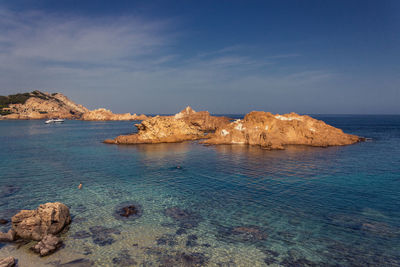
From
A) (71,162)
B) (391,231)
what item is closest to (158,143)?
(71,162)

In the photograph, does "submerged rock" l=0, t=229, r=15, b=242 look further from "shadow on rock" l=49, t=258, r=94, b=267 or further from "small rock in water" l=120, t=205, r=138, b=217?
"small rock in water" l=120, t=205, r=138, b=217

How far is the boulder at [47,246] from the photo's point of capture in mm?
12297

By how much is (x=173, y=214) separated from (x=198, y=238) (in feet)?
12.6

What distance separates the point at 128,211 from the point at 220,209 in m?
7.22

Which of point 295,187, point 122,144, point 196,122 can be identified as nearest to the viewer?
point 295,187

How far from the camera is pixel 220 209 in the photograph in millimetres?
18125

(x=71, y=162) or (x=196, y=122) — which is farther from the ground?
(x=196, y=122)

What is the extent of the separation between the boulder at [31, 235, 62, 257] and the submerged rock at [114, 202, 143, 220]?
425 centimetres

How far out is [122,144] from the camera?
5388 centimetres

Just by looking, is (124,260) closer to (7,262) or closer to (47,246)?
(47,246)

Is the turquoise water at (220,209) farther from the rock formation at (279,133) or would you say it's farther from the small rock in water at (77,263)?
the rock formation at (279,133)

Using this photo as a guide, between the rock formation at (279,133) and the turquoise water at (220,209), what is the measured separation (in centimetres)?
1607

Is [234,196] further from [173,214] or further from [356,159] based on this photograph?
[356,159]

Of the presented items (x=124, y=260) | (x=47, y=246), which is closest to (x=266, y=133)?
(x=124, y=260)
